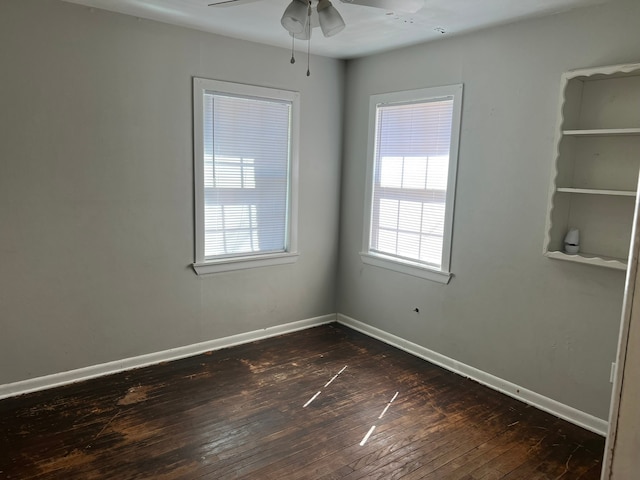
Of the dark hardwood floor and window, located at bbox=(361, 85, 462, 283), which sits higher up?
window, located at bbox=(361, 85, 462, 283)

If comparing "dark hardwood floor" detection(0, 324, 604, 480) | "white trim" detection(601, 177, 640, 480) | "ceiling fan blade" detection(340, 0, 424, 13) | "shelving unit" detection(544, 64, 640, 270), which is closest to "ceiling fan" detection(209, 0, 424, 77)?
"ceiling fan blade" detection(340, 0, 424, 13)

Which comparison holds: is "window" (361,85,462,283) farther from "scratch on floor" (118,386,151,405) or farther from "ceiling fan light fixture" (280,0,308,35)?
"scratch on floor" (118,386,151,405)

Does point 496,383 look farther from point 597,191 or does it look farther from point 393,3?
point 393,3

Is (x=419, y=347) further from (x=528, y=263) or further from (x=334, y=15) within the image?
(x=334, y=15)

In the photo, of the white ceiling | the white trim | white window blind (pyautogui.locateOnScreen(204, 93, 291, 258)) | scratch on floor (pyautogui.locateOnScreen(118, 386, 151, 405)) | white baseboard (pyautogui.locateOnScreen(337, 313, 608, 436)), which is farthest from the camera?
white window blind (pyautogui.locateOnScreen(204, 93, 291, 258))

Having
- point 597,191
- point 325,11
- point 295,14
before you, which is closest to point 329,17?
point 325,11

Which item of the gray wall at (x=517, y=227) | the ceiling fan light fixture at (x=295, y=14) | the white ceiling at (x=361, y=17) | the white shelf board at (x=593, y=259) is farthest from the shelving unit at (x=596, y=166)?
the ceiling fan light fixture at (x=295, y=14)

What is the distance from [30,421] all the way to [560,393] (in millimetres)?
3318

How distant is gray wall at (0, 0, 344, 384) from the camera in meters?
3.00

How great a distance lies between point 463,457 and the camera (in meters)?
2.63

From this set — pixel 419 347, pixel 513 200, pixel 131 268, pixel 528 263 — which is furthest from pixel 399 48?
pixel 131 268

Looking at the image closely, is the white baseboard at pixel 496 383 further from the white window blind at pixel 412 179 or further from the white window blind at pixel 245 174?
the white window blind at pixel 245 174

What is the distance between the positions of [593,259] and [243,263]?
2626mm

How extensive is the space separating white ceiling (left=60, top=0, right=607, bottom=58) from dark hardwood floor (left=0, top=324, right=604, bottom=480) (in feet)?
8.35
